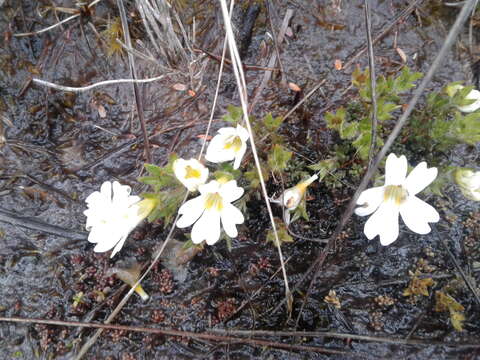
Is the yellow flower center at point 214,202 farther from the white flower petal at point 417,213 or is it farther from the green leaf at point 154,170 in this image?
the white flower petal at point 417,213

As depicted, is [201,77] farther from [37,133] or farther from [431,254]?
[431,254]

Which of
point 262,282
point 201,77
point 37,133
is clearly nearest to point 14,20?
point 37,133

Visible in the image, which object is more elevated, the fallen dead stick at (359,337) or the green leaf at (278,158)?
the green leaf at (278,158)

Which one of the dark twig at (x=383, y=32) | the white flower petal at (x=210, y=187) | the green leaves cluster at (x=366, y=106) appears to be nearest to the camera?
the white flower petal at (x=210, y=187)

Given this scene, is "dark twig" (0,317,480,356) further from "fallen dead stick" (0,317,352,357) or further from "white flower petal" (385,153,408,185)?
"white flower petal" (385,153,408,185)

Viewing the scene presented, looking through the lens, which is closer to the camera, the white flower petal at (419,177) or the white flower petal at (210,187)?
the white flower petal at (419,177)

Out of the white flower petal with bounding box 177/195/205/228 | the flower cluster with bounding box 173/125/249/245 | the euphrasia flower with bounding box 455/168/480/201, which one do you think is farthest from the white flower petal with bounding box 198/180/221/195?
the euphrasia flower with bounding box 455/168/480/201

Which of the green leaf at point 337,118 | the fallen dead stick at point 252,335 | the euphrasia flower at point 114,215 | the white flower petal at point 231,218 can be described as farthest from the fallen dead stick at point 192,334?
the green leaf at point 337,118
